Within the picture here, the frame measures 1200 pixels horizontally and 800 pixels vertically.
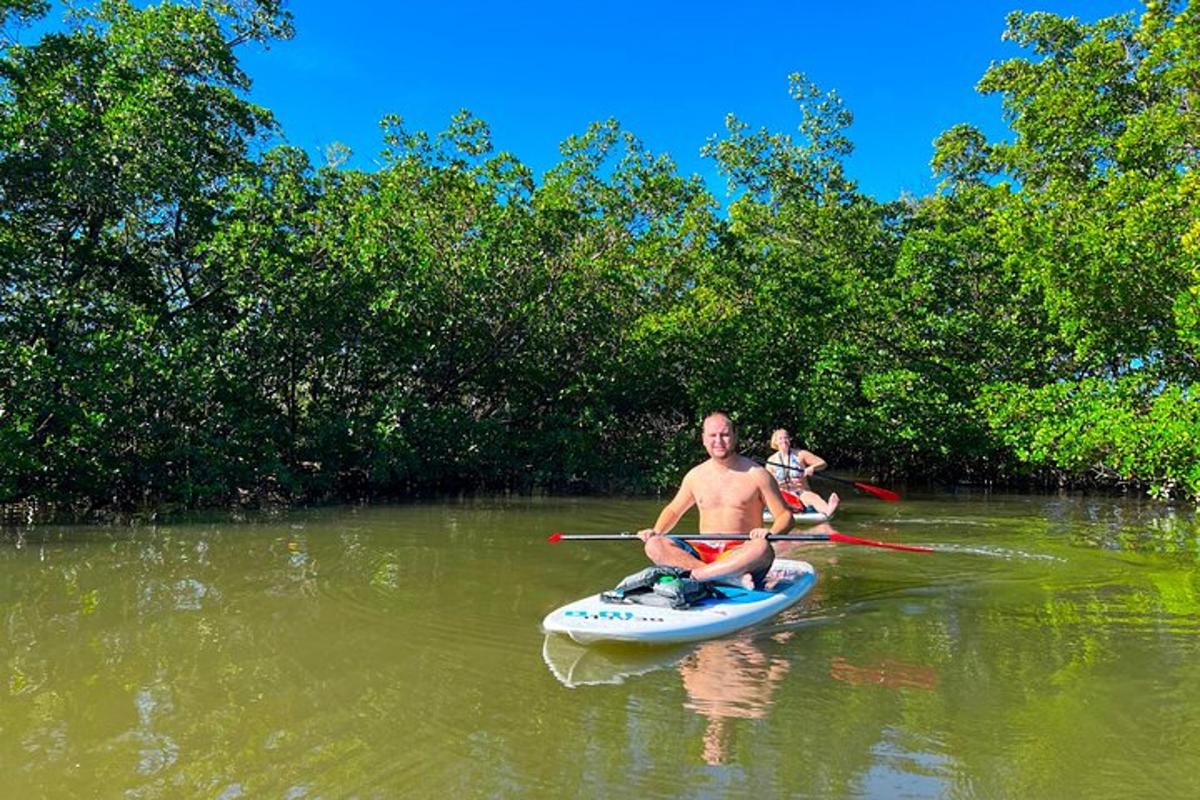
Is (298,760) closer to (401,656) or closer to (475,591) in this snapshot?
(401,656)

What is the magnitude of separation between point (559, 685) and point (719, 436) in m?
2.21

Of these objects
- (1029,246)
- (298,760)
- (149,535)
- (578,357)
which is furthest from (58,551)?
(1029,246)

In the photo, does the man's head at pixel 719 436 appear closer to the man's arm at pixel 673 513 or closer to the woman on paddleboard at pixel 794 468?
the man's arm at pixel 673 513

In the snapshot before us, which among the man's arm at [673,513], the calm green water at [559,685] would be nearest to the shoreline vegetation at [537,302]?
the calm green water at [559,685]

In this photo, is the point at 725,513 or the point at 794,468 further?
the point at 794,468

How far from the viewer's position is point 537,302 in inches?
603

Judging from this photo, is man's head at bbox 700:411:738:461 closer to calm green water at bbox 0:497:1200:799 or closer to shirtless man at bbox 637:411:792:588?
shirtless man at bbox 637:411:792:588

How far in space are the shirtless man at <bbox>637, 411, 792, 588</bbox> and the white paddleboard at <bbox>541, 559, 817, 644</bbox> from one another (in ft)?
1.05

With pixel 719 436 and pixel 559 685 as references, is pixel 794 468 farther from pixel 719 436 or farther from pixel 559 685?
pixel 559 685

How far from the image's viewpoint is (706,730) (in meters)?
3.92

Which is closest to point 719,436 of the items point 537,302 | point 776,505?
point 776,505

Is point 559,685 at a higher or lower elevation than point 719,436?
lower

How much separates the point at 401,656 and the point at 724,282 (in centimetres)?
1313

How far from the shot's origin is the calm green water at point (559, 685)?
3.46m
